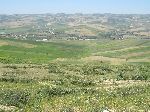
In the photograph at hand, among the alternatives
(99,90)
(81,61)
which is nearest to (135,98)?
(99,90)

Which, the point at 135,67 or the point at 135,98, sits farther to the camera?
the point at 135,67

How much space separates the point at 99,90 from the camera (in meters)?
61.9

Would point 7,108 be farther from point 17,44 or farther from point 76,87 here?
point 17,44

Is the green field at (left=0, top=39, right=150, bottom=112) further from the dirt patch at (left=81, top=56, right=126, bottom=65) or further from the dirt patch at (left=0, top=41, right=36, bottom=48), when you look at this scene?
the dirt patch at (left=0, top=41, right=36, bottom=48)

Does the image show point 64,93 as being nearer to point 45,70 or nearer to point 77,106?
point 77,106

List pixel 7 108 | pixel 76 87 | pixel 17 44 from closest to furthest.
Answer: pixel 7 108
pixel 76 87
pixel 17 44

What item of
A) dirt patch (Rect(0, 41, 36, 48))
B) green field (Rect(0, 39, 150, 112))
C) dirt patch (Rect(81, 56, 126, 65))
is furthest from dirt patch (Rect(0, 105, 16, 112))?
dirt patch (Rect(0, 41, 36, 48))

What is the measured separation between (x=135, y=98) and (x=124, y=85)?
40.1 ft

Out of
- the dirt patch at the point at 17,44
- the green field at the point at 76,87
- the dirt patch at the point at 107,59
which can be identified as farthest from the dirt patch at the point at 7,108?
the dirt patch at the point at 17,44

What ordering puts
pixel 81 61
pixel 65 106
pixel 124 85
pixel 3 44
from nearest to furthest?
pixel 65 106 → pixel 124 85 → pixel 81 61 → pixel 3 44

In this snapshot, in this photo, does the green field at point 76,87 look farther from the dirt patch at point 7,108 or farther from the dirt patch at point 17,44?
the dirt patch at point 17,44

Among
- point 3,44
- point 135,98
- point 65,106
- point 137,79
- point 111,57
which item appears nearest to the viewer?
point 65,106

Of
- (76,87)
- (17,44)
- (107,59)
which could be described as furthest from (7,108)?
(17,44)

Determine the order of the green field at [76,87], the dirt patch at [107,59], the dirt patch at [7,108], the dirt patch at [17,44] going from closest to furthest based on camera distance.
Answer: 1. the dirt patch at [7,108]
2. the green field at [76,87]
3. the dirt patch at [107,59]
4. the dirt patch at [17,44]
